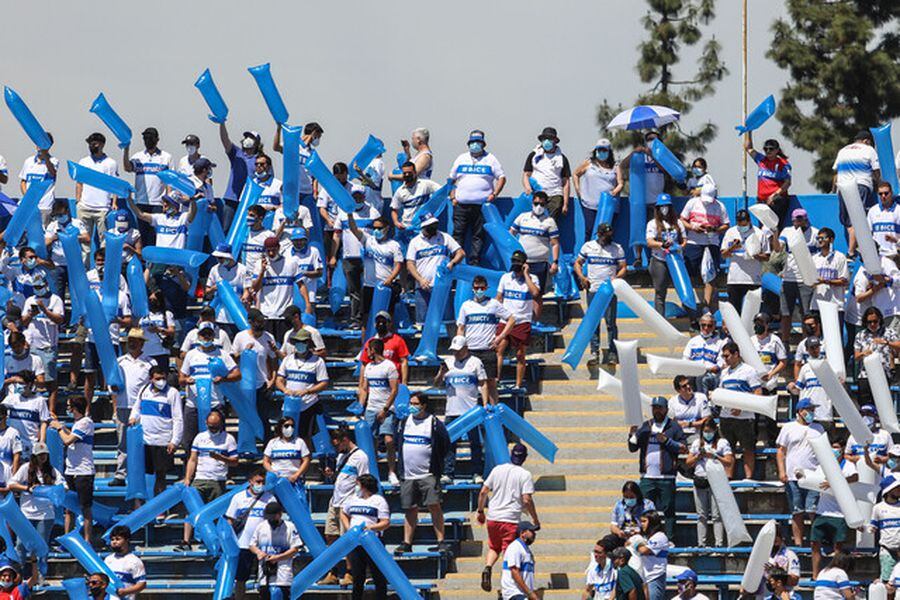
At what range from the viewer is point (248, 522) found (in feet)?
92.0

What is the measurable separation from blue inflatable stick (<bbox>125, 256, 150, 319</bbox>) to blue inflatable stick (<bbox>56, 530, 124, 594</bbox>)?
12.9 feet

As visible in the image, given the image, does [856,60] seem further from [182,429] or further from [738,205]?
[182,429]

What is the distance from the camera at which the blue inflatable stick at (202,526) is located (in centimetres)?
2851

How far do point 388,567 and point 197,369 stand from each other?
414 cm

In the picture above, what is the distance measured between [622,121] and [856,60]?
12.4 m

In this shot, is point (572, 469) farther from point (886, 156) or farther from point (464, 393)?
point (886, 156)

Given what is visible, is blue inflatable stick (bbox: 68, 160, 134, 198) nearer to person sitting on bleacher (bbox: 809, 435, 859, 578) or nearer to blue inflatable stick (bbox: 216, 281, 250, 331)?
blue inflatable stick (bbox: 216, 281, 250, 331)

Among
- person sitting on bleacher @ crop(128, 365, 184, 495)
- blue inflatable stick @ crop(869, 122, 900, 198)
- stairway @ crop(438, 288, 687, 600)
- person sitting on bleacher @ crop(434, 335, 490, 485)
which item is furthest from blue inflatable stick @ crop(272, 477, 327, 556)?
blue inflatable stick @ crop(869, 122, 900, 198)

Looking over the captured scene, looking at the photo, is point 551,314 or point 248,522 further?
point 551,314

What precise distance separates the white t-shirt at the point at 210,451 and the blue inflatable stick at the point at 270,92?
595 centimetres

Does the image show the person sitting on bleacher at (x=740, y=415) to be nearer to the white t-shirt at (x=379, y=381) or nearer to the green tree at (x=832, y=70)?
the white t-shirt at (x=379, y=381)

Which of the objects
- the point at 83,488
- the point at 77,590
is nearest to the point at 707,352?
the point at 83,488

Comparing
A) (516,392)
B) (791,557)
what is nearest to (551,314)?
(516,392)

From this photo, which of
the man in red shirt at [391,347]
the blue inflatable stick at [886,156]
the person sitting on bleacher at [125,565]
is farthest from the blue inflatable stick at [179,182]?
the blue inflatable stick at [886,156]
